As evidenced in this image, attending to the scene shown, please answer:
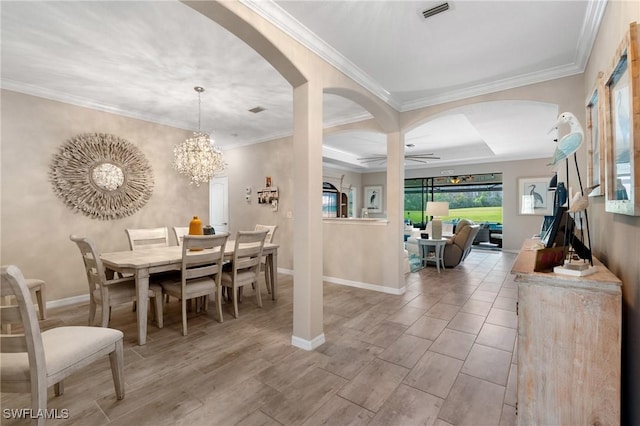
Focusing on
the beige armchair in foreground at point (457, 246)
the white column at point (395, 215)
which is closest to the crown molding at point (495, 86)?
the white column at point (395, 215)

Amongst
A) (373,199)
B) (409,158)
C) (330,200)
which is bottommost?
(330,200)

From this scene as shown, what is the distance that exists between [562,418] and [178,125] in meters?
5.80

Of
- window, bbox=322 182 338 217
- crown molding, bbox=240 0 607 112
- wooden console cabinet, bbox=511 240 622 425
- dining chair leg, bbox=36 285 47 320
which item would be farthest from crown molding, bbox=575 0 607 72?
window, bbox=322 182 338 217

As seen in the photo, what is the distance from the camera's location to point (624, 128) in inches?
53.7

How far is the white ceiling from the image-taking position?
86.7 inches


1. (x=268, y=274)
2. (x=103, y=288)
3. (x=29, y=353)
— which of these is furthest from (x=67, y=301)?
(x=29, y=353)

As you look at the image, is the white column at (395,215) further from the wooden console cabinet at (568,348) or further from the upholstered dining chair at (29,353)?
the upholstered dining chair at (29,353)

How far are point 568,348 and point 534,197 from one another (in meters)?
8.07

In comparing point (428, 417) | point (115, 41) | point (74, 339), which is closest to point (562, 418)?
point (428, 417)

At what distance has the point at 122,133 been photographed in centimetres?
434

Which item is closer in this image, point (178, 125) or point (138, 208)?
point (138, 208)

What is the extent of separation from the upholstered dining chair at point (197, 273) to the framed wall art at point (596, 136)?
10.1 ft

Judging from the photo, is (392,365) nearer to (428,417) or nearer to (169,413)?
(428,417)

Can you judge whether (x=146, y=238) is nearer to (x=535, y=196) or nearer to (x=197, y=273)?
(x=197, y=273)
